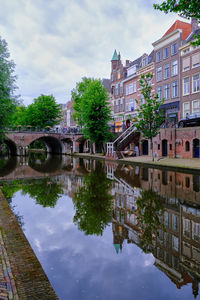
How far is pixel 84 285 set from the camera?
4.47 m

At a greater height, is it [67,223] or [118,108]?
[118,108]

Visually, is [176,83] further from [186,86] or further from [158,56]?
[158,56]

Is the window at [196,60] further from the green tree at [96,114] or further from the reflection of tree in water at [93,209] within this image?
the reflection of tree in water at [93,209]

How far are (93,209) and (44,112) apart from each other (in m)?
51.1

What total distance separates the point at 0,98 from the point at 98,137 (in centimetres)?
2347

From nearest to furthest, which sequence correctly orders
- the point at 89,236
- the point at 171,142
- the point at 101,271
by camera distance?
the point at 101,271, the point at 89,236, the point at 171,142

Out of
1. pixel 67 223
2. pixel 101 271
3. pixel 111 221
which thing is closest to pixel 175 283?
pixel 101 271

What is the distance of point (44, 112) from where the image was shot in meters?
57.1

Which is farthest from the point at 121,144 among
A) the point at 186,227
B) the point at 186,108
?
the point at 186,227

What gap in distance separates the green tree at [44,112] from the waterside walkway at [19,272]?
52.9 meters

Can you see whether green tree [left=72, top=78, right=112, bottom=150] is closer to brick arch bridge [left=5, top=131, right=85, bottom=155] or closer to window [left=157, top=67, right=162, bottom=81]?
window [left=157, top=67, right=162, bottom=81]

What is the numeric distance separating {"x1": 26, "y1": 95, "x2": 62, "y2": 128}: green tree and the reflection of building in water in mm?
48705

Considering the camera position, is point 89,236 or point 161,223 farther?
point 161,223

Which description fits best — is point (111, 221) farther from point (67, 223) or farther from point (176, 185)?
point (176, 185)
